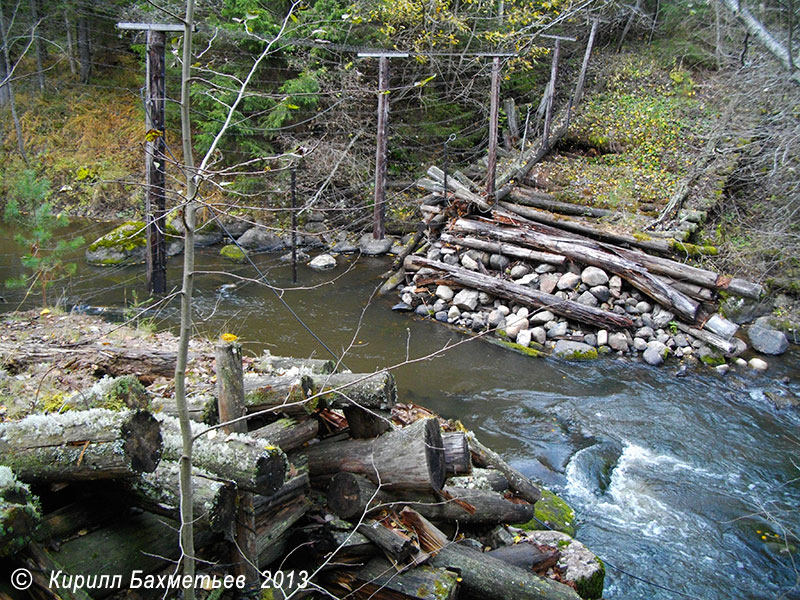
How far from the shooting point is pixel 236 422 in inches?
123

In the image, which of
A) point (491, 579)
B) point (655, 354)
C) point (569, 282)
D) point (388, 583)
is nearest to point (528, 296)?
point (569, 282)

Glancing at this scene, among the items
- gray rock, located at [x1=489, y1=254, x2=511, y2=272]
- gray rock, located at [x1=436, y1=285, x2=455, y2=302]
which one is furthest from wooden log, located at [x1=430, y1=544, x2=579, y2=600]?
gray rock, located at [x1=489, y1=254, x2=511, y2=272]

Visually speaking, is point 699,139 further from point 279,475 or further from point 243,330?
point 279,475

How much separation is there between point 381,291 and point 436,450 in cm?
834

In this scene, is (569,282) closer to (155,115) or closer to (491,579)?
(491,579)

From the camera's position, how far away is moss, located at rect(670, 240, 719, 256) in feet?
33.3

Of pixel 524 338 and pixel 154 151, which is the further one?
pixel 524 338

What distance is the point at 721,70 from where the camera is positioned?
53.4ft

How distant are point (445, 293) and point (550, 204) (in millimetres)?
3557

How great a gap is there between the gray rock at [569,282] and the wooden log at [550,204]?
7.98 feet

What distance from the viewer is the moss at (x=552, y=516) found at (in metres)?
4.89

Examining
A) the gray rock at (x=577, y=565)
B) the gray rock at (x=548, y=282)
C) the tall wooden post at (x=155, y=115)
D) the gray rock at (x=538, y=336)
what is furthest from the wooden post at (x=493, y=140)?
the gray rock at (x=577, y=565)

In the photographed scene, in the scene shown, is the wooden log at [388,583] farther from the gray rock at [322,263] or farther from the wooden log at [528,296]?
the gray rock at [322,263]

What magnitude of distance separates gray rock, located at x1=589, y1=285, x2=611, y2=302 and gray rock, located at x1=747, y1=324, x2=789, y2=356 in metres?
2.59
